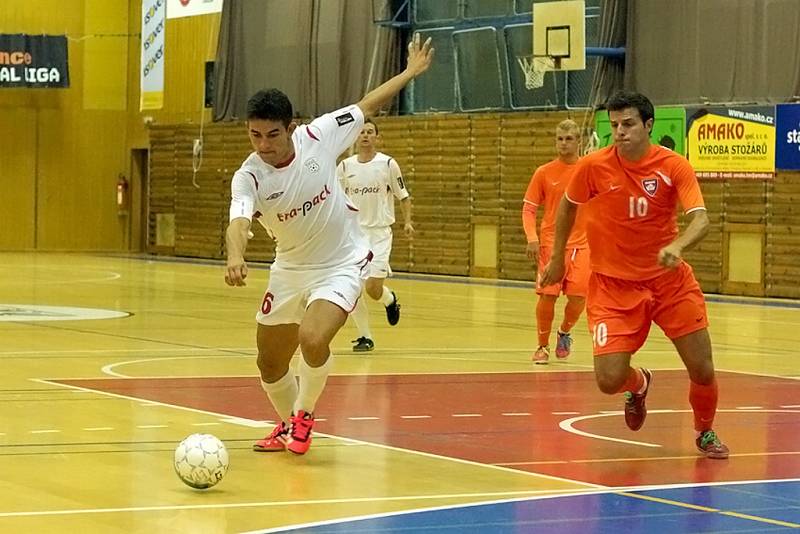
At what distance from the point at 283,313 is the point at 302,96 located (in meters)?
25.6

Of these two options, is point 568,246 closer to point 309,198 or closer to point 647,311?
point 647,311

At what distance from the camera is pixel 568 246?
14523 mm

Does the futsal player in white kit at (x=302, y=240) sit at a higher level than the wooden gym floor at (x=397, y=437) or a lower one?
higher

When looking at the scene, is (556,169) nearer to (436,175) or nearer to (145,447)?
(145,447)

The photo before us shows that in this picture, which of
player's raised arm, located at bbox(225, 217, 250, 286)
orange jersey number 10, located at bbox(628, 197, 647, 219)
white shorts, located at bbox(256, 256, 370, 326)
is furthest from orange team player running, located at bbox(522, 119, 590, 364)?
player's raised arm, located at bbox(225, 217, 250, 286)

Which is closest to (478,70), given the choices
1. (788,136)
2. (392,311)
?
(788,136)

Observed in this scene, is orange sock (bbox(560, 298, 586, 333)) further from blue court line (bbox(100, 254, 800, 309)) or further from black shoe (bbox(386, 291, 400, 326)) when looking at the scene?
blue court line (bbox(100, 254, 800, 309))

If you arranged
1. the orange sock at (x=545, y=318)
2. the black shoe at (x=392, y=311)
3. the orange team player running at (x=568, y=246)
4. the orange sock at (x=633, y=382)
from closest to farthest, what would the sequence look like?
the orange sock at (x=633, y=382)
the orange team player running at (x=568, y=246)
the orange sock at (x=545, y=318)
the black shoe at (x=392, y=311)

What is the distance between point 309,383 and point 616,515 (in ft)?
7.75

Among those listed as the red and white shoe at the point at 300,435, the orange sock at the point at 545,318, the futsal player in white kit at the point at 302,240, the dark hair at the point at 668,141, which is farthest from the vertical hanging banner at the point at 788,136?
the red and white shoe at the point at 300,435

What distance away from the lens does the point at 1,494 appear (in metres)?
7.21

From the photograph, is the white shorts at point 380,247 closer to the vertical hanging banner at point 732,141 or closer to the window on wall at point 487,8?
the vertical hanging banner at point 732,141

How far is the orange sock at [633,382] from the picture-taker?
908cm

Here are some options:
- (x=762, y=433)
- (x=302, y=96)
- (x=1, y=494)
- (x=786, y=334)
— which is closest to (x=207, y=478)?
(x=1, y=494)
